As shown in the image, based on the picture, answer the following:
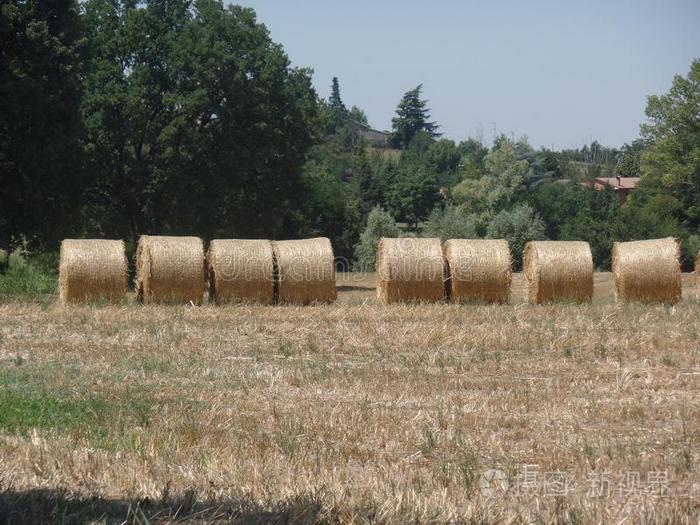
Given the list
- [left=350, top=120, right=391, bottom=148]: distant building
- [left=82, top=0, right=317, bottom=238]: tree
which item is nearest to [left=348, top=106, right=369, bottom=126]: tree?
[left=350, top=120, right=391, bottom=148]: distant building

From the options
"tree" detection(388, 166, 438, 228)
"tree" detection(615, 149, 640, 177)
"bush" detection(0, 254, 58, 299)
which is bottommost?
"bush" detection(0, 254, 58, 299)

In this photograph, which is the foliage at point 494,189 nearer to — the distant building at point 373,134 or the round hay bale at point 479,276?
the round hay bale at point 479,276

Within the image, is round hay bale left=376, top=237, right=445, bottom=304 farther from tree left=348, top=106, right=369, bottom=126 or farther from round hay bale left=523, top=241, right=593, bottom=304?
tree left=348, top=106, right=369, bottom=126

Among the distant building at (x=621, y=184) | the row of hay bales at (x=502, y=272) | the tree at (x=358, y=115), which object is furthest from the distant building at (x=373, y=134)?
the row of hay bales at (x=502, y=272)

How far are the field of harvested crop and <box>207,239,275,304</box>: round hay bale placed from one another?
3916mm

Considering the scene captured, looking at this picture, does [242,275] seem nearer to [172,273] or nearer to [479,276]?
[172,273]

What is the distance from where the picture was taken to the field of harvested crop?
5.55m

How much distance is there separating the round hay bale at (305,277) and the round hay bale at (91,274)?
2.64 metres

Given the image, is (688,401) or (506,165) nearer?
(688,401)

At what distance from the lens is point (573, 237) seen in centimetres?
5541

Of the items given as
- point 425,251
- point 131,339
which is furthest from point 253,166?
point 131,339

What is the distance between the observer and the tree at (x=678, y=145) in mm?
58156

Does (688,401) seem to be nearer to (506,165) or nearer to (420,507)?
(420,507)

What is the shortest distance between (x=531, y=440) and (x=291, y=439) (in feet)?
5.35
